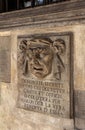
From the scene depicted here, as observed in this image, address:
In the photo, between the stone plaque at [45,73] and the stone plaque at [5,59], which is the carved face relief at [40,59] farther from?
the stone plaque at [5,59]

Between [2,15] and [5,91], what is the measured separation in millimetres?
1235

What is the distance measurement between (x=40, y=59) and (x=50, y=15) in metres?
0.62

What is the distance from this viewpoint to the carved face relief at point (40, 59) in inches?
148

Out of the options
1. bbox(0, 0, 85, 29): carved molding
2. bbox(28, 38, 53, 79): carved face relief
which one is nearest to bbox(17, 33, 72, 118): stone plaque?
bbox(28, 38, 53, 79): carved face relief

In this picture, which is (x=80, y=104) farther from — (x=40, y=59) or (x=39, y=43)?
(x=39, y=43)

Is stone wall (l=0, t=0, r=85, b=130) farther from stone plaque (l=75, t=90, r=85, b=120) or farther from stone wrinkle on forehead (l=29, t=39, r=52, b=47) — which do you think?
stone wrinkle on forehead (l=29, t=39, r=52, b=47)

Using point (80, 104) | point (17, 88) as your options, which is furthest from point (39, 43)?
point (80, 104)

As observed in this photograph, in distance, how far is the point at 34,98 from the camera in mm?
4027

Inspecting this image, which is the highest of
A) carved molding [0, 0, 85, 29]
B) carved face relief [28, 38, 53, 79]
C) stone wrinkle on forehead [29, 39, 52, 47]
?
carved molding [0, 0, 85, 29]

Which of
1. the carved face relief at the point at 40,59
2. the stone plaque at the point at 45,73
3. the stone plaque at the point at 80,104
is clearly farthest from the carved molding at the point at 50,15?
the stone plaque at the point at 80,104

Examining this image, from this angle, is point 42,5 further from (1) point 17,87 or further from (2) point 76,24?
(1) point 17,87

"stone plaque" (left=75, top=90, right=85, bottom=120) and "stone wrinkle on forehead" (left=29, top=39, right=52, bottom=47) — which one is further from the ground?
"stone wrinkle on forehead" (left=29, top=39, right=52, bottom=47)

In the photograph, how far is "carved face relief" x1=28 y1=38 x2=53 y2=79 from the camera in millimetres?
3754

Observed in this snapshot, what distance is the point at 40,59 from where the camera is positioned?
385cm
